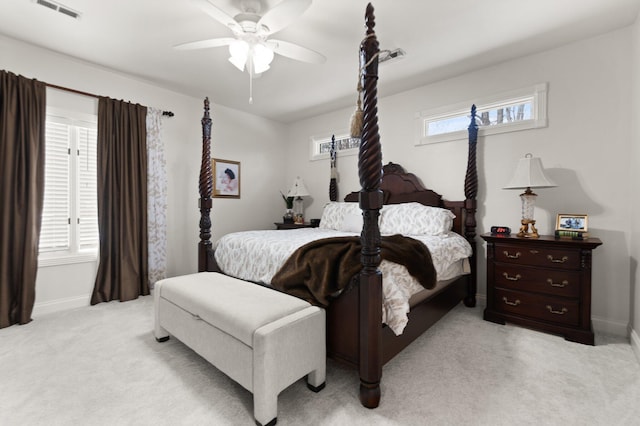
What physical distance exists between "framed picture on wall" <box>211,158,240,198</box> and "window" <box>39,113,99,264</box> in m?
1.49

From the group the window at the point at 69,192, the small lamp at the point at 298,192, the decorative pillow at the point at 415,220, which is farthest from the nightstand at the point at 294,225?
the window at the point at 69,192

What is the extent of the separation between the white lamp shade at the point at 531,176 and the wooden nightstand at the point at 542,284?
478 millimetres

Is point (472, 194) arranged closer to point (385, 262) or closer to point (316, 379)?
point (385, 262)

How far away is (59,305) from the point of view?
3104 mm

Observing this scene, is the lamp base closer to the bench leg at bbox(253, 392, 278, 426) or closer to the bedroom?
the bedroom

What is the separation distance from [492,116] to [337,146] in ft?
7.22

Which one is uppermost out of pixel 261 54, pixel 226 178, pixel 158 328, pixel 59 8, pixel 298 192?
pixel 59 8

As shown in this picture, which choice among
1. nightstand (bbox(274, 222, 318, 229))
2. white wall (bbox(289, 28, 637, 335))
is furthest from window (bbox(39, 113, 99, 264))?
white wall (bbox(289, 28, 637, 335))

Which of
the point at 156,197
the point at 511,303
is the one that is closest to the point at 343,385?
the point at 511,303

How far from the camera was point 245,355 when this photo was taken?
156cm

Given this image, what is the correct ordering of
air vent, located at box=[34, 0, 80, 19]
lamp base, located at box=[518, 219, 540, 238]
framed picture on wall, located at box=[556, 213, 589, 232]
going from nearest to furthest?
air vent, located at box=[34, 0, 80, 19]
framed picture on wall, located at box=[556, 213, 589, 232]
lamp base, located at box=[518, 219, 540, 238]

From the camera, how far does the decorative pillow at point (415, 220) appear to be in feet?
10.4

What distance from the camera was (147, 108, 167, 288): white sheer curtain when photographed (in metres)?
3.69

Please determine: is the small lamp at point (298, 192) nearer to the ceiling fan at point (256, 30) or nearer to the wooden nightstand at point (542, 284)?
the ceiling fan at point (256, 30)
